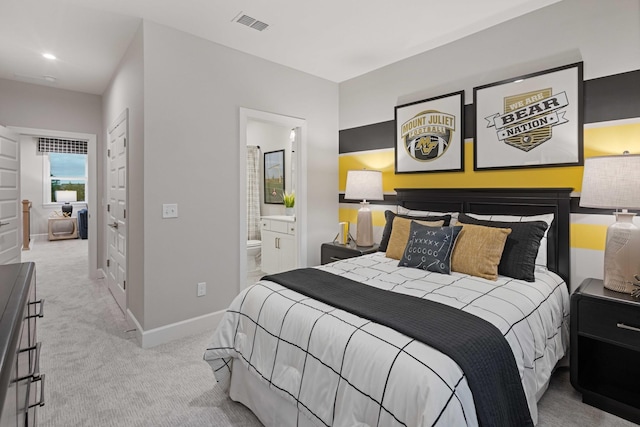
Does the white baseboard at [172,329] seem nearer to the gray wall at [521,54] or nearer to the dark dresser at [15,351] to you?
the dark dresser at [15,351]

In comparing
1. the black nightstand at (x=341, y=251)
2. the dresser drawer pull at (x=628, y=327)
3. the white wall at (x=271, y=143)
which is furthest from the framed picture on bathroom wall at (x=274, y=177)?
the dresser drawer pull at (x=628, y=327)

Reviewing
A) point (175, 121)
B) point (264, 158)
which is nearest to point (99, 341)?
point (175, 121)

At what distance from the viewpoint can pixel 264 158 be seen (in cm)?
579

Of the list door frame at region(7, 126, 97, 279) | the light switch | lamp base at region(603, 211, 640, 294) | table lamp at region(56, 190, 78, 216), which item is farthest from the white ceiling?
table lamp at region(56, 190, 78, 216)

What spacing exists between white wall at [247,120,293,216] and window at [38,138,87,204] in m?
5.08

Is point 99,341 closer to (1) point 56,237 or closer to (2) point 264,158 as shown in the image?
(2) point 264,158

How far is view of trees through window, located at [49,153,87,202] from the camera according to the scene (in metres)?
8.68

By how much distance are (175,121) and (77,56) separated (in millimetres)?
1605

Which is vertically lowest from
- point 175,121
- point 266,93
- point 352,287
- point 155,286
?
point 155,286

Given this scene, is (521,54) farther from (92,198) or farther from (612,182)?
(92,198)

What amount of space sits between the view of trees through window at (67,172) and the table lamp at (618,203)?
1075 cm

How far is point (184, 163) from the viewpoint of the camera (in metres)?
2.95

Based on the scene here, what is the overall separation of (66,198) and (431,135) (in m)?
9.48

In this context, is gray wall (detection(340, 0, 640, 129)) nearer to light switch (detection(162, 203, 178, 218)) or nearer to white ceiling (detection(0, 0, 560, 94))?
white ceiling (detection(0, 0, 560, 94))
